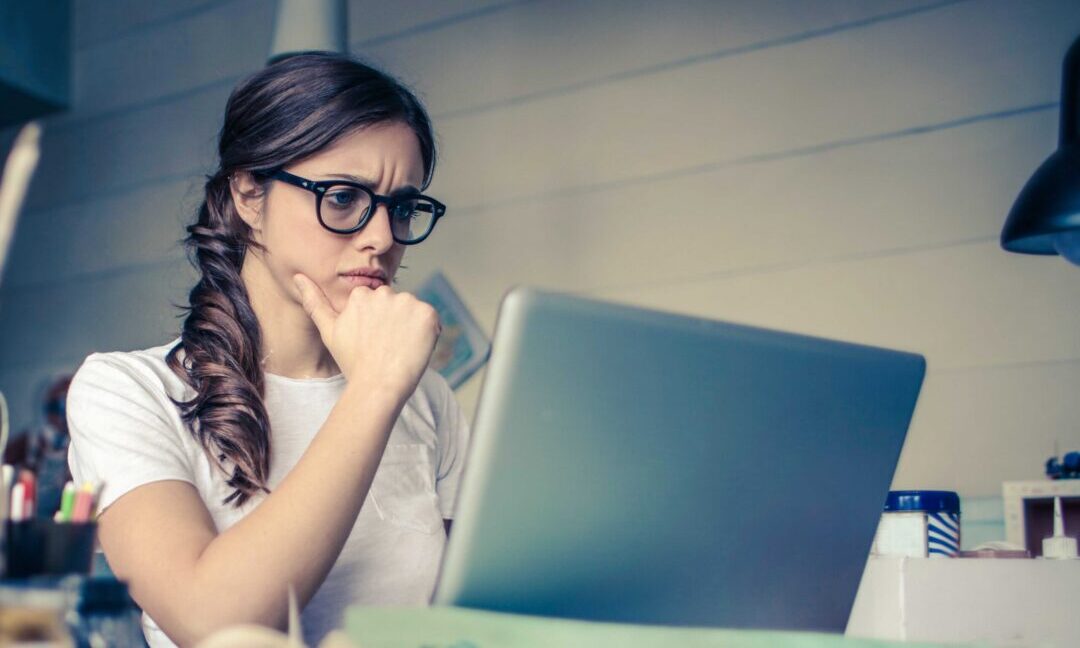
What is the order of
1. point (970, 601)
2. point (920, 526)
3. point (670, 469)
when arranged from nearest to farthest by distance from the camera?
point (670, 469) → point (970, 601) → point (920, 526)

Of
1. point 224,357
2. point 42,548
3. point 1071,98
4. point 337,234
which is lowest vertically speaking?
point 42,548

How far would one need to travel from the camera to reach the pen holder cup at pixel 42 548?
1.81ft

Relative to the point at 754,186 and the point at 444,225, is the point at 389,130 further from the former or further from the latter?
the point at 444,225

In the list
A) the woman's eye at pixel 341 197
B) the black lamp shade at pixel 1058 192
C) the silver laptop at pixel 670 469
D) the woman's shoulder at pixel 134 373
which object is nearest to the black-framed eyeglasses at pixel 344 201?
the woman's eye at pixel 341 197

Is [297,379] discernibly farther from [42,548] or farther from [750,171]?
[750,171]

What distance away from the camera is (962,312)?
199 cm

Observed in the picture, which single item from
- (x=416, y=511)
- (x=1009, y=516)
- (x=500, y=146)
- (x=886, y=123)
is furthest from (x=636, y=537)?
(x=500, y=146)

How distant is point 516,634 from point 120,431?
0.63m

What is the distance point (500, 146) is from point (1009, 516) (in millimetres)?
1441

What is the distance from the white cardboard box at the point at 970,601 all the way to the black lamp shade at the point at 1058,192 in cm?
47

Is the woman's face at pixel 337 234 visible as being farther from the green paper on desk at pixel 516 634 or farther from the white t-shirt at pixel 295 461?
the green paper on desk at pixel 516 634

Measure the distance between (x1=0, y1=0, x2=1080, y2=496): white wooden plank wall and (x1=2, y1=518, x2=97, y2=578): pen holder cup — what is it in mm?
1283

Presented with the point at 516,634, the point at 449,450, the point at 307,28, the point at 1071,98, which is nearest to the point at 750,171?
the point at 1071,98

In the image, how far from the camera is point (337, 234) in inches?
46.7
